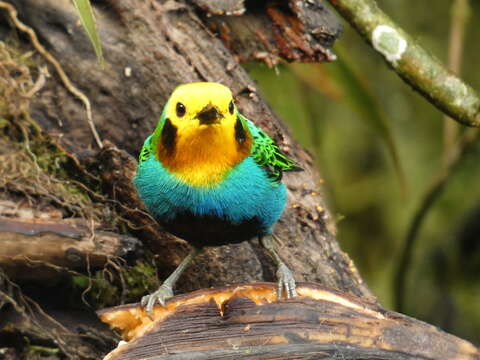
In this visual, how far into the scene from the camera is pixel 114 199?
12.4ft

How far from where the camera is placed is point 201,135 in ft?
10.2

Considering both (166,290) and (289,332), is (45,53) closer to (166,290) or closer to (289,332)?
(166,290)

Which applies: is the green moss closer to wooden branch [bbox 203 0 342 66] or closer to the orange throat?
the orange throat

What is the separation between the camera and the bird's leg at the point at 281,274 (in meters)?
3.04

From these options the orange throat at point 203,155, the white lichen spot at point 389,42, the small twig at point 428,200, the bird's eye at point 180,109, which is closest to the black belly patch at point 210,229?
the orange throat at point 203,155

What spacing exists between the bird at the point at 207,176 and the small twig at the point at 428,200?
1.58 meters

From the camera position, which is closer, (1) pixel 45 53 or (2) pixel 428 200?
(1) pixel 45 53

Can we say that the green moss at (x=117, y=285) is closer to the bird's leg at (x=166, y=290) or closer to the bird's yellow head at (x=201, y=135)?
the bird's leg at (x=166, y=290)

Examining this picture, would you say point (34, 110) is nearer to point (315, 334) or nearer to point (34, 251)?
point (34, 251)

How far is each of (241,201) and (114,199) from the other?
0.76 metres

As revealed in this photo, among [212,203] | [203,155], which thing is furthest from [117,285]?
[203,155]

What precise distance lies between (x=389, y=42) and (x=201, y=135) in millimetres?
1268

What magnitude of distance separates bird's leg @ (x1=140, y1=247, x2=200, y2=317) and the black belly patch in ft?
0.72

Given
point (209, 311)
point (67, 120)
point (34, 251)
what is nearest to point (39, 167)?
point (67, 120)
